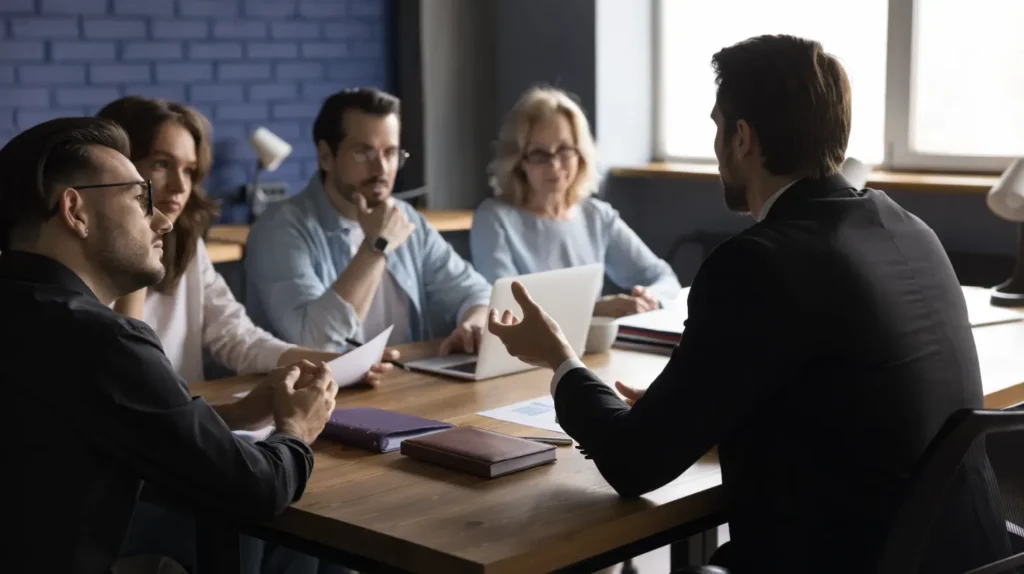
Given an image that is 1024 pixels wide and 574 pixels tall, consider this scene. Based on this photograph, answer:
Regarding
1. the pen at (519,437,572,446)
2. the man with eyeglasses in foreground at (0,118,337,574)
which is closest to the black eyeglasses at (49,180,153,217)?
the man with eyeglasses in foreground at (0,118,337,574)

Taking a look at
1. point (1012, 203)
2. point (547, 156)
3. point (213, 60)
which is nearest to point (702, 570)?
point (1012, 203)

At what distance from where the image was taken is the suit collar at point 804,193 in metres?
1.70

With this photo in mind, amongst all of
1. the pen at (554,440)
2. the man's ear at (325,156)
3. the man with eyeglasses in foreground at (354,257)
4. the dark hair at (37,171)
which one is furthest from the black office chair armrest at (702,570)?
the man's ear at (325,156)

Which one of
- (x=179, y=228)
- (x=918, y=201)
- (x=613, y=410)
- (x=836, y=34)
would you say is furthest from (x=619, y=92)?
(x=613, y=410)

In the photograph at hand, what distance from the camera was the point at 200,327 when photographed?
8.86ft

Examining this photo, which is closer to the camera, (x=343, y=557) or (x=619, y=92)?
(x=343, y=557)

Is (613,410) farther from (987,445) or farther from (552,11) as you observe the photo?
(552,11)

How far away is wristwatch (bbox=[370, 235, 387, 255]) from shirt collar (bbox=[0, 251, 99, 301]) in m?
1.35

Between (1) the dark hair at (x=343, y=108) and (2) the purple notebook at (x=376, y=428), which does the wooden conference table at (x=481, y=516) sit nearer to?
(2) the purple notebook at (x=376, y=428)

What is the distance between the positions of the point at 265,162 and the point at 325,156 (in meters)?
1.41

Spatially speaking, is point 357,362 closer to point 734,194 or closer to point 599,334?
point 599,334

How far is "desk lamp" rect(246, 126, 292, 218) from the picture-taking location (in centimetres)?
443

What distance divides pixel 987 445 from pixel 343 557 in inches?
30.2

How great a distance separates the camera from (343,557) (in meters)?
1.55
